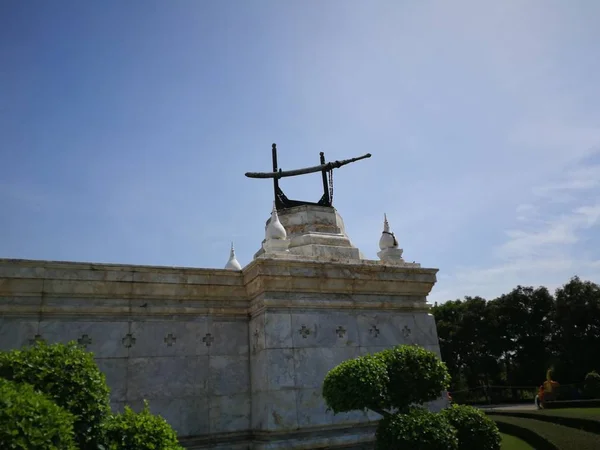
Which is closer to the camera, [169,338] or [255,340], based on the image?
[169,338]

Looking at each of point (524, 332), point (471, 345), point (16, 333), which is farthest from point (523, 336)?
point (16, 333)

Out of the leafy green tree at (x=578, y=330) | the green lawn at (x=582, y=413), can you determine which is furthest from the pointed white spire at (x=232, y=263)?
the leafy green tree at (x=578, y=330)

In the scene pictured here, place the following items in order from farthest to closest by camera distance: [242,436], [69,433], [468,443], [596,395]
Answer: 1. [596,395]
2. [242,436]
3. [468,443]
4. [69,433]

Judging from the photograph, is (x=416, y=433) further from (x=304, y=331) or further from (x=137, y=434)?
(x=137, y=434)

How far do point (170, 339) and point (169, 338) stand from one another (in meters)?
0.03

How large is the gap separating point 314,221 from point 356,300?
120 inches

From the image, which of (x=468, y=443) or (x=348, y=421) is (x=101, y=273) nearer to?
(x=348, y=421)

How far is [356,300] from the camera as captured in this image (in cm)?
1106

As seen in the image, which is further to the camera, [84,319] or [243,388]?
[243,388]

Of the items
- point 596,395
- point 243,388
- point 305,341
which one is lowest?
point 596,395

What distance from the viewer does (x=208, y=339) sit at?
405 inches

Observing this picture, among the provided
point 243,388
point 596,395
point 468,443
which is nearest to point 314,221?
point 243,388

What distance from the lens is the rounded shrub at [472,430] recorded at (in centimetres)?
800

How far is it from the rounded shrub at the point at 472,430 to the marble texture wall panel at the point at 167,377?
4963 mm
